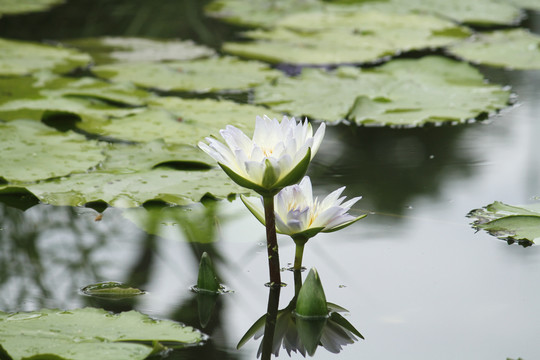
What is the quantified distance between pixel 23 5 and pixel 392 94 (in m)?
2.71

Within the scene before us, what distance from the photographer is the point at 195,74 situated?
2.98 metres

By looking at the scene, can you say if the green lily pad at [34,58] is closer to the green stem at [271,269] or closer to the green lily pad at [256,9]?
the green lily pad at [256,9]

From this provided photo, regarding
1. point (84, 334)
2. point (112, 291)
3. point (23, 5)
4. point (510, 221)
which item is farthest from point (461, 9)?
point (84, 334)

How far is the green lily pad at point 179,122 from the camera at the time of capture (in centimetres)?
226

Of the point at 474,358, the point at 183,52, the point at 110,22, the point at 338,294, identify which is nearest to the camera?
the point at 474,358

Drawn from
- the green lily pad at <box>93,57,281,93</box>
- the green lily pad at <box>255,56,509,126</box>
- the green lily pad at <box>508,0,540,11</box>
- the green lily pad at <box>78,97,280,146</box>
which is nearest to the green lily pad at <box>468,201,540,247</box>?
the green lily pad at <box>255,56,509,126</box>

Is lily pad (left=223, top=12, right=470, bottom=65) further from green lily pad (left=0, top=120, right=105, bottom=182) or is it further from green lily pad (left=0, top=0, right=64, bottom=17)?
green lily pad (left=0, top=0, right=64, bottom=17)

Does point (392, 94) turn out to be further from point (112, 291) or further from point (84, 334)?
point (84, 334)

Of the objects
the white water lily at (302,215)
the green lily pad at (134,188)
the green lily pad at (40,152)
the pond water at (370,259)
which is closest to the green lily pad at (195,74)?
the green lily pad at (40,152)

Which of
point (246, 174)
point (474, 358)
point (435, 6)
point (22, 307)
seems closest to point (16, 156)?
point (22, 307)

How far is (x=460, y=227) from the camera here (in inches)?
65.1

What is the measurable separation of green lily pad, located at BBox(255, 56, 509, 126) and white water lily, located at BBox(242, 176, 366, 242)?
1.08 meters

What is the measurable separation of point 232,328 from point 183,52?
232cm

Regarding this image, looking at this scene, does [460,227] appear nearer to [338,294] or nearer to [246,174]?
[338,294]
